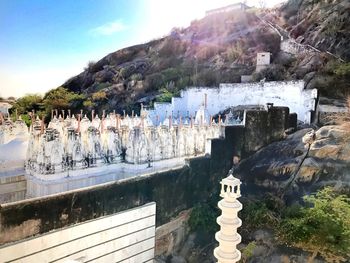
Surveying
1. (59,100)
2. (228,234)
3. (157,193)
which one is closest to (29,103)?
(59,100)

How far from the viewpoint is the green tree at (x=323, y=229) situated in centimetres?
959

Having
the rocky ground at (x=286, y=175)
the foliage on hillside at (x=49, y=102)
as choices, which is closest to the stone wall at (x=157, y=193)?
the rocky ground at (x=286, y=175)

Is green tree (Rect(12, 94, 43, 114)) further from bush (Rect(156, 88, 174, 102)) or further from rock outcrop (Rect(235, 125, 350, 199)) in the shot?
rock outcrop (Rect(235, 125, 350, 199))

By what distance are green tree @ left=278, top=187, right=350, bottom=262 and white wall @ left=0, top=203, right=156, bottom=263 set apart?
417cm

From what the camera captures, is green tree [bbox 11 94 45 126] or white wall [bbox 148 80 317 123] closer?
white wall [bbox 148 80 317 123]

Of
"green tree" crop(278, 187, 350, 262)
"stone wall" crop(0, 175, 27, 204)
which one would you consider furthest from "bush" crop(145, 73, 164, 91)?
"green tree" crop(278, 187, 350, 262)

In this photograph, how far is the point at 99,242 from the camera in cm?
826

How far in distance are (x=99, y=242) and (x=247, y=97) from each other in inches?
468

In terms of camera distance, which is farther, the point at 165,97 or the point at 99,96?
the point at 99,96

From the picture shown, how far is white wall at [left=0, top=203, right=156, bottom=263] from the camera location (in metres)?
6.98

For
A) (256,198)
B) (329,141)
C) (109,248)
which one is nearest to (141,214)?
(109,248)

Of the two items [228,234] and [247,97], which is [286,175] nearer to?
[247,97]

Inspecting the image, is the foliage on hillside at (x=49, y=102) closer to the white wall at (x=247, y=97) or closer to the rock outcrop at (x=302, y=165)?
the white wall at (x=247, y=97)

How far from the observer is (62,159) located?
8859 millimetres
